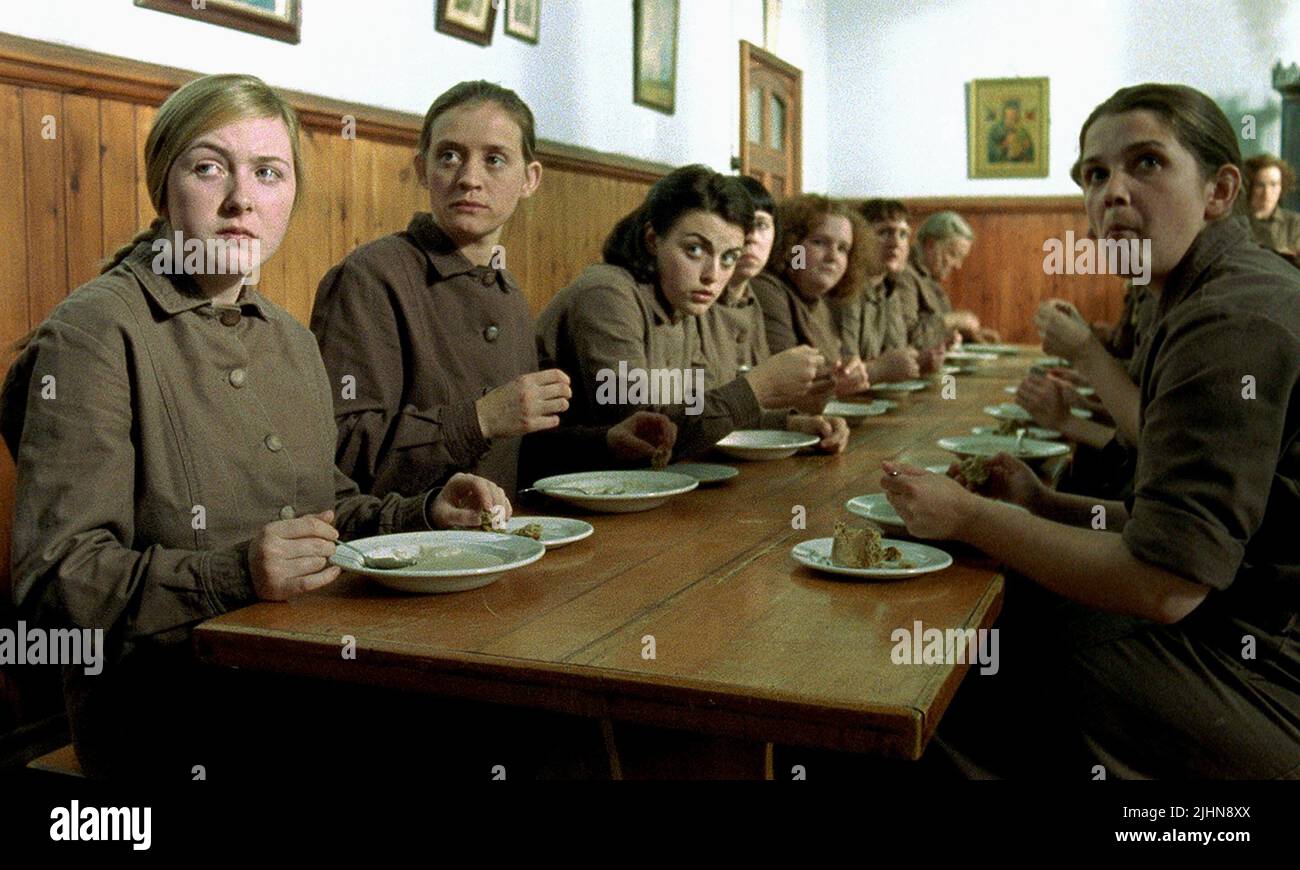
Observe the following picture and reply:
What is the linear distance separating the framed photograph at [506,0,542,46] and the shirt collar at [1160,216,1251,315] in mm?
3682

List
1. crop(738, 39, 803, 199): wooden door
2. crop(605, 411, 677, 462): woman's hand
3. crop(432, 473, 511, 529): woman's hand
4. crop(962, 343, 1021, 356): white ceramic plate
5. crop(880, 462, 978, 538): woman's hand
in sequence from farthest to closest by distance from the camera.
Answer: crop(738, 39, 803, 199): wooden door < crop(962, 343, 1021, 356): white ceramic plate < crop(605, 411, 677, 462): woman's hand < crop(432, 473, 511, 529): woman's hand < crop(880, 462, 978, 538): woman's hand

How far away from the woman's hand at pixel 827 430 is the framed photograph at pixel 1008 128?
7312 millimetres

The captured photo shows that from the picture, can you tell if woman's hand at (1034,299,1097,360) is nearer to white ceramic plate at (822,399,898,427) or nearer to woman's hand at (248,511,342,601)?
white ceramic plate at (822,399,898,427)

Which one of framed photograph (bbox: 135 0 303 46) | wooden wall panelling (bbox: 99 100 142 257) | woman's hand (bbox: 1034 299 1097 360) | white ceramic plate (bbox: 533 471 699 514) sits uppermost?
framed photograph (bbox: 135 0 303 46)

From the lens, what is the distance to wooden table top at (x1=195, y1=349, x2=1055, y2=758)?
1203 millimetres

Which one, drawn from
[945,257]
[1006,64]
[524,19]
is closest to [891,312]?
[945,257]

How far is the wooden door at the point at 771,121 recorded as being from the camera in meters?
8.02

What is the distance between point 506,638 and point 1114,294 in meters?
9.03

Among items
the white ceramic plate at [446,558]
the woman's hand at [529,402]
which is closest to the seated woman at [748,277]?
the woman's hand at [529,402]

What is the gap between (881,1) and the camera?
9719 mm

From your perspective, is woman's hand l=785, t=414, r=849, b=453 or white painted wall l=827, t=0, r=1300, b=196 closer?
woman's hand l=785, t=414, r=849, b=453

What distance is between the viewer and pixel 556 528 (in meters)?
1.90

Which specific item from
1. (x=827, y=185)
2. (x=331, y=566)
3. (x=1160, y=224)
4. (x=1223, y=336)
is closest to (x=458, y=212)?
(x=331, y=566)

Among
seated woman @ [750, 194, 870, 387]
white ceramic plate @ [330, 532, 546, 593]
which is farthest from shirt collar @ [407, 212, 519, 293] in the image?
seated woman @ [750, 194, 870, 387]
